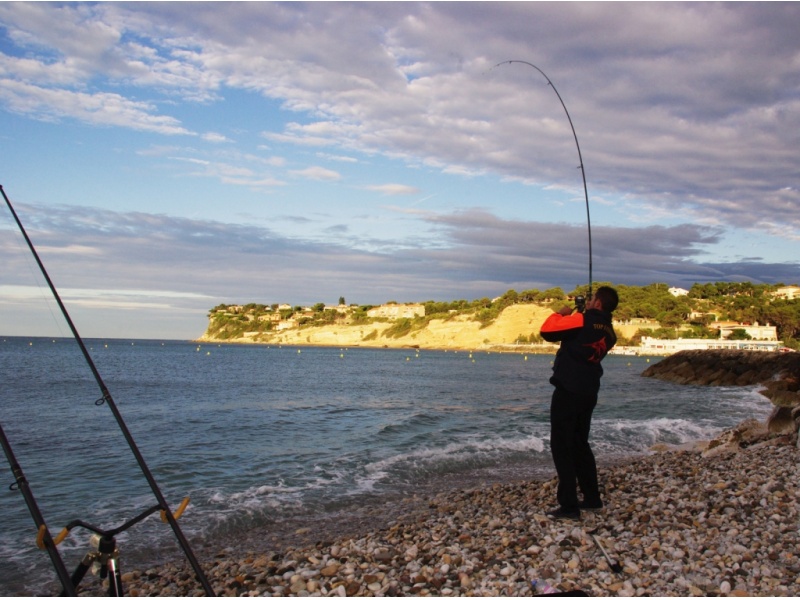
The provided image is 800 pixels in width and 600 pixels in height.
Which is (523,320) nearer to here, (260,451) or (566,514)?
(260,451)

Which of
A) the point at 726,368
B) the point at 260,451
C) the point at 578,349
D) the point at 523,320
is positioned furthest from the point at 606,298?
the point at 523,320

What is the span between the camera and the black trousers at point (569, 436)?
586cm

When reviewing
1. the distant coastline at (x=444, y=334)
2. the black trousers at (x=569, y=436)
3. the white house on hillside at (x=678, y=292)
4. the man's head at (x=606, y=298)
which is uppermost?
the white house on hillside at (x=678, y=292)

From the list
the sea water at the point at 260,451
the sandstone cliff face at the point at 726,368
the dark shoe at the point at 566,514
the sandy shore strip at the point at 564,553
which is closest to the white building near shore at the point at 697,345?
the sandstone cliff face at the point at 726,368

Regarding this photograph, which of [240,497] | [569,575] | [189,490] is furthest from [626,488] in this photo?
[189,490]

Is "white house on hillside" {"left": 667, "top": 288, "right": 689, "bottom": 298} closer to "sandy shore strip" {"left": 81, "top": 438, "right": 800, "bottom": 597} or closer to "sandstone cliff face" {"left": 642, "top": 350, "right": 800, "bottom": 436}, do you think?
"sandstone cliff face" {"left": 642, "top": 350, "right": 800, "bottom": 436}

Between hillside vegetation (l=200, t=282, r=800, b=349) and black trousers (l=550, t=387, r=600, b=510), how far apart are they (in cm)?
11356

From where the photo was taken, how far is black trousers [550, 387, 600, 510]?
5.86 metres

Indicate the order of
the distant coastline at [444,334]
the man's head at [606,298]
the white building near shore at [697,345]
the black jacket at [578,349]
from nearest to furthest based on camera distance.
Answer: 1. the black jacket at [578,349]
2. the man's head at [606,298]
3. the white building near shore at [697,345]
4. the distant coastline at [444,334]

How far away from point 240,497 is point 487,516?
435 cm

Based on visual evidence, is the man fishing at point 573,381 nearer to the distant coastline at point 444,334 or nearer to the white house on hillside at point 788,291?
the distant coastline at point 444,334

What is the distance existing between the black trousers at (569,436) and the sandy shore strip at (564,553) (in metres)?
0.32

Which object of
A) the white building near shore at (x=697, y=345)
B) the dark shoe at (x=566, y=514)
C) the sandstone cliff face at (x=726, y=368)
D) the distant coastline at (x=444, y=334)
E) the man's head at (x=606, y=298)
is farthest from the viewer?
the distant coastline at (x=444, y=334)

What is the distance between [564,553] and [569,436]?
4.19 feet
